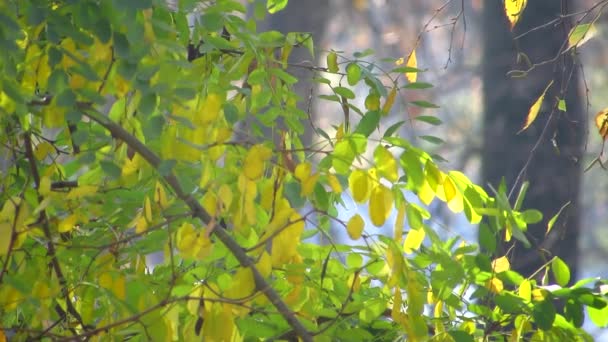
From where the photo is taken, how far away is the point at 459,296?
1.87m

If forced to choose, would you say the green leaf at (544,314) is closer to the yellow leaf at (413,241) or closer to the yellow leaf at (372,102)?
the yellow leaf at (413,241)

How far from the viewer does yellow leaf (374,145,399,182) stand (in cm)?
153

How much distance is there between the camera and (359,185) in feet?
4.98

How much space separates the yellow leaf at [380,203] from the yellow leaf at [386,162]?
0.02 meters

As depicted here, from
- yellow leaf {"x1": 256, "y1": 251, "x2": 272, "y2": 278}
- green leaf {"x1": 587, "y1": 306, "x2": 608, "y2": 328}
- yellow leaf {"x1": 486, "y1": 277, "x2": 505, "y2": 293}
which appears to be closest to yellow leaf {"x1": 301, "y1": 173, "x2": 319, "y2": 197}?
yellow leaf {"x1": 256, "y1": 251, "x2": 272, "y2": 278}

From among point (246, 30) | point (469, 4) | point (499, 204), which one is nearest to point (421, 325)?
point (499, 204)

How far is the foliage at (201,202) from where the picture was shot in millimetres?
1433

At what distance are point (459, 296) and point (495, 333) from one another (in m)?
0.09

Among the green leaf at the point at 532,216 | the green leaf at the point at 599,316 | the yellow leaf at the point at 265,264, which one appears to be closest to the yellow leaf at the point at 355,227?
the yellow leaf at the point at 265,264

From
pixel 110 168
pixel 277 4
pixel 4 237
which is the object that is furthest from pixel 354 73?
pixel 4 237

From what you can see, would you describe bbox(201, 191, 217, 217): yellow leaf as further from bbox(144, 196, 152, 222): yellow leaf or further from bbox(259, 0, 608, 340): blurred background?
bbox(259, 0, 608, 340): blurred background

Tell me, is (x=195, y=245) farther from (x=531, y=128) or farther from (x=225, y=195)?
(x=531, y=128)

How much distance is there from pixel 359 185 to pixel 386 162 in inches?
2.1

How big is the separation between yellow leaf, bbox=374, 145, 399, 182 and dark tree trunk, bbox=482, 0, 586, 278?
341cm
